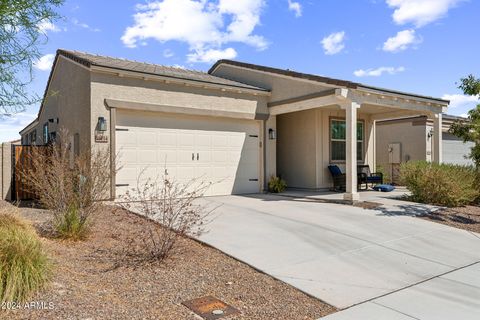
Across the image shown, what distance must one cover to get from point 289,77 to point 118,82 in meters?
5.41

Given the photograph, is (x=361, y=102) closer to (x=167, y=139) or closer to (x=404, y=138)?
(x=167, y=139)

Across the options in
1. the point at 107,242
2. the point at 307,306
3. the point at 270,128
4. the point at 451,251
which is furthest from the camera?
the point at 270,128

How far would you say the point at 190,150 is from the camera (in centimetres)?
1111

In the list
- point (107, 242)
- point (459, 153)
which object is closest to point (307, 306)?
point (107, 242)

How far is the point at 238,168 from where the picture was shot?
12.2 meters

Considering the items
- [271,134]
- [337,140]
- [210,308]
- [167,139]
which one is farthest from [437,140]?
[210,308]

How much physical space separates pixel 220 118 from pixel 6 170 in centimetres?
642

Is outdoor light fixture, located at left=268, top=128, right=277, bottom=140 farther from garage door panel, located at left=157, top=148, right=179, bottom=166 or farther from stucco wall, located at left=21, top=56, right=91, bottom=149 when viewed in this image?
stucco wall, located at left=21, top=56, right=91, bottom=149

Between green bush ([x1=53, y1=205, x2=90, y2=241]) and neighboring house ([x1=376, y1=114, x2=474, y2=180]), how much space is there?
49.5 ft

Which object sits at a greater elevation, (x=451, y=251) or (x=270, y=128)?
(x=270, y=128)

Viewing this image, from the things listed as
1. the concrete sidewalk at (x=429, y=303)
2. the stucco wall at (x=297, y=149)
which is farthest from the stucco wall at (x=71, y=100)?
the concrete sidewalk at (x=429, y=303)

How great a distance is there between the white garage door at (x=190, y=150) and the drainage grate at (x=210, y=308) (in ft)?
21.2

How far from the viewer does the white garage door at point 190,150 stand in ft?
32.6

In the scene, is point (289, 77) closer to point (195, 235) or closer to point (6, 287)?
point (195, 235)
